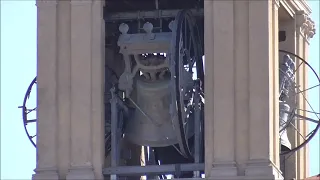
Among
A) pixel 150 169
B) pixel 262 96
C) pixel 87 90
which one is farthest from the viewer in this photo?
pixel 87 90

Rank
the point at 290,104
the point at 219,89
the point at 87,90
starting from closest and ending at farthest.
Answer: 1. the point at 219,89
2. the point at 87,90
3. the point at 290,104

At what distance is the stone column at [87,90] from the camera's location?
213 feet

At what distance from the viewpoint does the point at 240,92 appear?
64.4 metres

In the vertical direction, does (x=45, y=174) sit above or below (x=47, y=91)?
below

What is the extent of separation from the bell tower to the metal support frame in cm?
2

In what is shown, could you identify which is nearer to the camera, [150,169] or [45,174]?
[45,174]

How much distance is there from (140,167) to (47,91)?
2.90 metres

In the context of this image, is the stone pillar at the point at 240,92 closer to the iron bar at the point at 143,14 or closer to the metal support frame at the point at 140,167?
the metal support frame at the point at 140,167

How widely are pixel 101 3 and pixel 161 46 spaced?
5.99 feet

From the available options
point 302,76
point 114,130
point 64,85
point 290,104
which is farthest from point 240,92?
point 302,76

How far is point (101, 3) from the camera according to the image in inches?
2596

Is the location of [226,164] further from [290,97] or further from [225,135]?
[290,97]

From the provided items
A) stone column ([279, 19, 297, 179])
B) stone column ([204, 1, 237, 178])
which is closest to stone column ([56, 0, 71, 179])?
stone column ([204, 1, 237, 178])

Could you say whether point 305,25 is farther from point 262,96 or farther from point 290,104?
point 262,96
